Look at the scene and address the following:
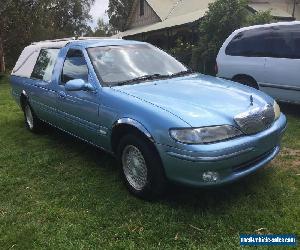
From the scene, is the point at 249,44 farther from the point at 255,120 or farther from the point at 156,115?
the point at 156,115

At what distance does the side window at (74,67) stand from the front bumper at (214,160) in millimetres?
1767

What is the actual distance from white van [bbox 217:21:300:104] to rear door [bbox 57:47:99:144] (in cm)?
403

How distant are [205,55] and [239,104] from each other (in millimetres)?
10605

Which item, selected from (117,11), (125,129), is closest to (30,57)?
(125,129)

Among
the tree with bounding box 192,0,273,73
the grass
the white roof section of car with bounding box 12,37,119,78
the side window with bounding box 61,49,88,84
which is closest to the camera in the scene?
the grass

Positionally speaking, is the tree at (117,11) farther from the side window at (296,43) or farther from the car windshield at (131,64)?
Answer: the car windshield at (131,64)

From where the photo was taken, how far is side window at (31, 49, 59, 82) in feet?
20.0

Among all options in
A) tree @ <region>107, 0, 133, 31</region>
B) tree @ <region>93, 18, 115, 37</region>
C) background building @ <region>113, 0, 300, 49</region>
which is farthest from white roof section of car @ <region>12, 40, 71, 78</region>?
tree @ <region>93, 18, 115, 37</region>

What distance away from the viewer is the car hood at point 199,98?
12.8 ft

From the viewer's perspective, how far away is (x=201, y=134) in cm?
376

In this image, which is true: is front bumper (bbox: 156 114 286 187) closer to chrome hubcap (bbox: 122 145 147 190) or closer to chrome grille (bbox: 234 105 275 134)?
chrome grille (bbox: 234 105 275 134)

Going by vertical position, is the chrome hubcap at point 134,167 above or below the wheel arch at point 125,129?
below

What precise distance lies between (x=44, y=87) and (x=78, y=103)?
4.05 ft

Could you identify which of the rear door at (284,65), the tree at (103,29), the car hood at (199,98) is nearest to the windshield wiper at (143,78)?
the car hood at (199,98)
